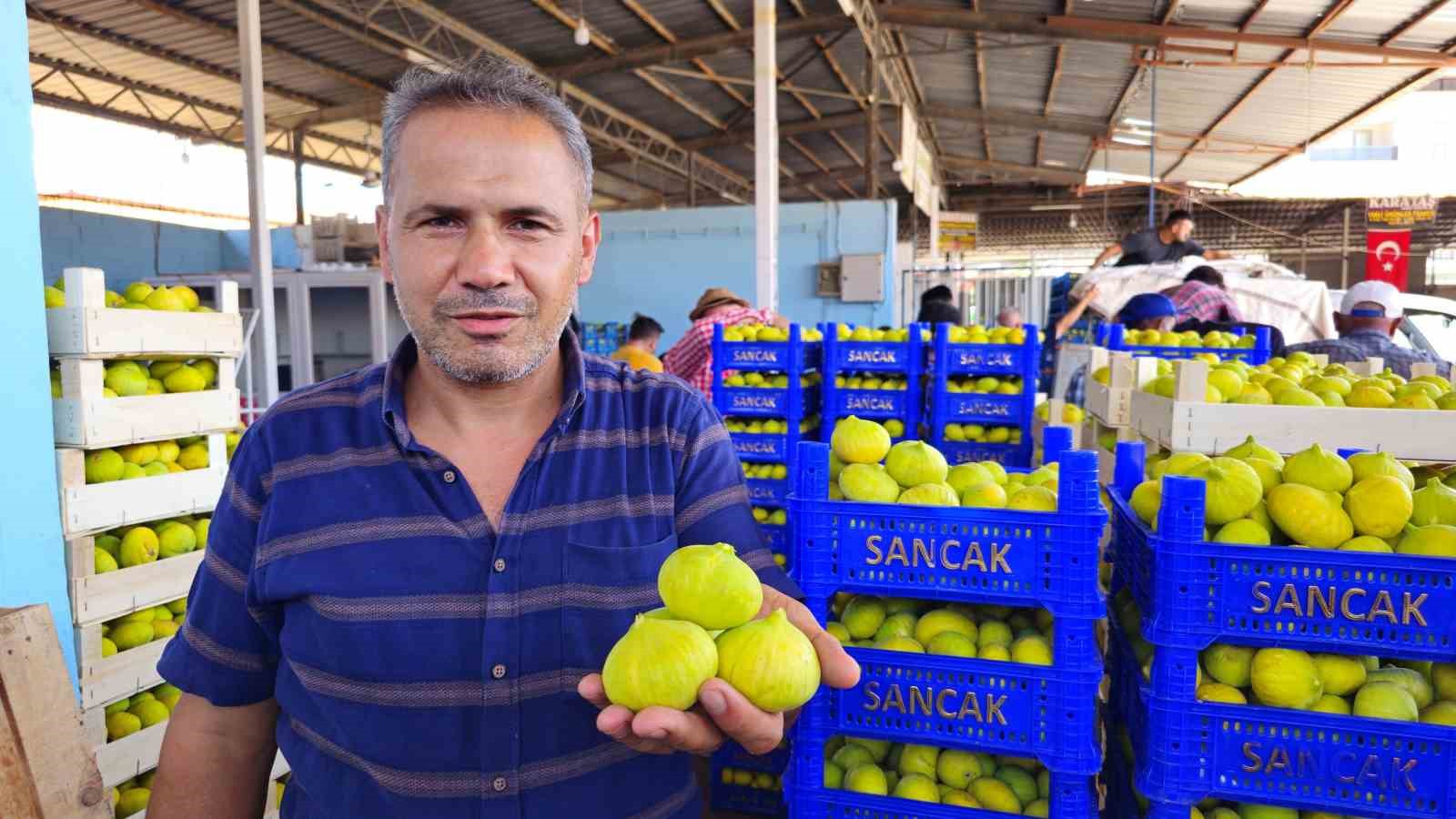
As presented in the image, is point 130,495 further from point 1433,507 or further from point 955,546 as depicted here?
point 1433,507

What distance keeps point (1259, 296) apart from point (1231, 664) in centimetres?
673

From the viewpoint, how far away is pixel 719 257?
14664 millimetres

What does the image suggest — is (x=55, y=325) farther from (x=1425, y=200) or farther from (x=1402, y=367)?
(x=1425, y=200)

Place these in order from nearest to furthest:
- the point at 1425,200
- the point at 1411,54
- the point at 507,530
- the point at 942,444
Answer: the point at 507,530
the point at 942,444
the point at 1411,54
the point at 1425,200

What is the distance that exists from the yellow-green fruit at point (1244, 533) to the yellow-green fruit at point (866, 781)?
1.04m

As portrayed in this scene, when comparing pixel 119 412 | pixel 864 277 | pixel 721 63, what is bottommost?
pixel 119 412

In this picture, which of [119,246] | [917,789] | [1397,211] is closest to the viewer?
[917,789]

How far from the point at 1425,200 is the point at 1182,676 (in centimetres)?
2035

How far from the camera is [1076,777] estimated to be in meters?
2.17

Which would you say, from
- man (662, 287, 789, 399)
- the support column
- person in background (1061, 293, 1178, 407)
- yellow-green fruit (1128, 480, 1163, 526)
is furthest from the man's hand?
the support column

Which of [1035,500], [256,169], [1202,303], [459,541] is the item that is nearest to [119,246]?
[256,169]

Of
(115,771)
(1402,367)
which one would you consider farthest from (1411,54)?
(115,771)

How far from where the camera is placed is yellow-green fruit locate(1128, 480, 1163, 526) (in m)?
2.19

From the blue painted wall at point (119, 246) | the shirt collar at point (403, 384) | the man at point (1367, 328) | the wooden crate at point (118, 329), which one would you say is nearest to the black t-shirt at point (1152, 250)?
the man at point (1367, 328)
